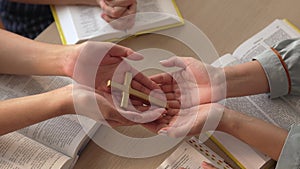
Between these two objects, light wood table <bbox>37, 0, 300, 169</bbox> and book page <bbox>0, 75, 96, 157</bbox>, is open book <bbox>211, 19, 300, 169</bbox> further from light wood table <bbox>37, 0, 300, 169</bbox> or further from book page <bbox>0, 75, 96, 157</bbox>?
book page <bbox>0, 75, 96, 157</bbox>

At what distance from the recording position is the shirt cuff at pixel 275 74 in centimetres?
98

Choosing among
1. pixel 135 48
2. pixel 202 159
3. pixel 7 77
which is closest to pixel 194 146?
pixel 202 159

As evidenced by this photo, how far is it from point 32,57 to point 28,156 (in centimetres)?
23

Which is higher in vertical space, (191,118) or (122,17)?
(122,17)

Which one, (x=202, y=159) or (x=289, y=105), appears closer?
(x=202, y=159)

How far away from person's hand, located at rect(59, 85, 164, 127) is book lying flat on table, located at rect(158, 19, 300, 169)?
0.32ft

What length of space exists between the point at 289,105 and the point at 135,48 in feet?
1.14

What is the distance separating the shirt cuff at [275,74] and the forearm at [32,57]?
402 millimetres

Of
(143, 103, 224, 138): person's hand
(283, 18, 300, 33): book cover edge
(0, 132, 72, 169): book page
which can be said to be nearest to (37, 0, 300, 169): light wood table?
(283, 18, 300, 33): book cover edge

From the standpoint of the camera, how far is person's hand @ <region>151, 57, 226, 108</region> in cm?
97

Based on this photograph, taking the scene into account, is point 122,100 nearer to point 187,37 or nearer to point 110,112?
point 110,112

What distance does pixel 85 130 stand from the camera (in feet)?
3.00

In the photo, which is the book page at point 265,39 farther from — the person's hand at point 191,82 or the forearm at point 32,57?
the forearm at point 32,57

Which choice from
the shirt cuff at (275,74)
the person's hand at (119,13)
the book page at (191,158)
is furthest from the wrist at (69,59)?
the shirt cuff at (275,74)
